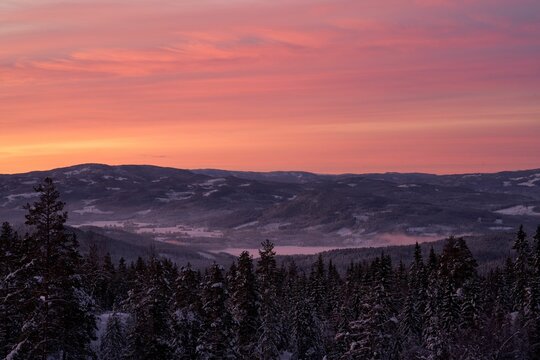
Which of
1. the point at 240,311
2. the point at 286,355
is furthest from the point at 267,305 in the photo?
the point at 286,355

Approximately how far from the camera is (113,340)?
60375mm

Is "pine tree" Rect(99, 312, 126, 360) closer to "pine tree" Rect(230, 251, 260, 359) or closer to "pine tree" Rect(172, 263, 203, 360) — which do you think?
"pine tree" Rect(172, 263, 203, 360)

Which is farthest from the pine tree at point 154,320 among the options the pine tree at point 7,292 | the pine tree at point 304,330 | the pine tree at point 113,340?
the pine tree at point 304,330

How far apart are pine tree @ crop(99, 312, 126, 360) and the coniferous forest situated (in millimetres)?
102

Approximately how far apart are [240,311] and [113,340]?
1493cm

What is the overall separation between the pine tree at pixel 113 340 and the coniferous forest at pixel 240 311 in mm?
102

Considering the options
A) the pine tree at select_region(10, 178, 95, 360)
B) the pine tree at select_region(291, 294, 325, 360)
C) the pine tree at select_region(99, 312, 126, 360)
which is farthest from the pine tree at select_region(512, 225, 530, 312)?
the pine tree at select_region(10, 178, 95, 360)

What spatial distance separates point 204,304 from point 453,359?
18223mm

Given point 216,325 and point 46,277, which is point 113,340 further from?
point 46,277

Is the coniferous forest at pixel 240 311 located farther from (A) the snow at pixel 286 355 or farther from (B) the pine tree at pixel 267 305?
(A) the snow at pixel 286 355

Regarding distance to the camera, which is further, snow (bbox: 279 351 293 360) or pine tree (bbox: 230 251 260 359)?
snow (bbox: 279 351 293 360)

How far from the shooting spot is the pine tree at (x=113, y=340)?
197 ft

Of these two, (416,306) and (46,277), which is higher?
(46,277)

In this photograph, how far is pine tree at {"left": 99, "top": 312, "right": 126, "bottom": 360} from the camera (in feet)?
197
